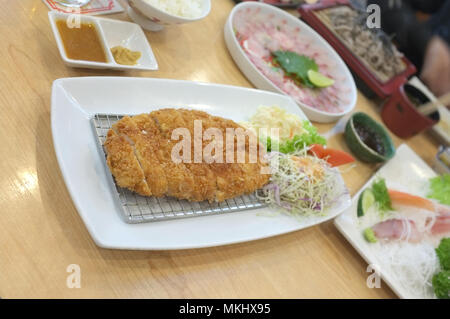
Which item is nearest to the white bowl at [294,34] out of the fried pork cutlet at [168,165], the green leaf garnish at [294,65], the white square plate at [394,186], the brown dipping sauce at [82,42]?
the green leaf garnish at [294,65]

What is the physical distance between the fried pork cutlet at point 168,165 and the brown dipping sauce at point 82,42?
576 mm

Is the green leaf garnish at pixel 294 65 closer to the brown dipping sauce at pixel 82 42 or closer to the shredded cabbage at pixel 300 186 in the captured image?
the shredded cabbage at pixel 300 186

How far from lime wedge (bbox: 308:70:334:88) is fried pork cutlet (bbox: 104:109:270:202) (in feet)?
4.60

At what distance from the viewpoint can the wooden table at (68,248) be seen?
1.55 m

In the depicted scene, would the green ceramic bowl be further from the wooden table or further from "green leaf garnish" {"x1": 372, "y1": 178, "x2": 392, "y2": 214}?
the wooden table

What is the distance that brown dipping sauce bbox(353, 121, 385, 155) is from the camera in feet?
10.1

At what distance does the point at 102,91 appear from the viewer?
2.10 metres

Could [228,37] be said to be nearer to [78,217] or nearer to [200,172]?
[200,172]

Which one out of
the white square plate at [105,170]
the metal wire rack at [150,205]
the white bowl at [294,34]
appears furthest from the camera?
the white bowl at [294,34]

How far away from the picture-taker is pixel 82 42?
221cm

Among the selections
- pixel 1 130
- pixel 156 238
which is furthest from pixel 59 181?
pixel 156 238

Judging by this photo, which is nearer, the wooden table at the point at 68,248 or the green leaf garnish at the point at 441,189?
the wooden table at the point at 68,248

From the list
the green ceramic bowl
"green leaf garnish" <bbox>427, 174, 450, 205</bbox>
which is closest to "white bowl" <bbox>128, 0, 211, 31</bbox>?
the green ceramic bowl

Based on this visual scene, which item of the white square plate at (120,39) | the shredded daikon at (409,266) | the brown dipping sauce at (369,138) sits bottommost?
the shredded daikon at (409,266)
